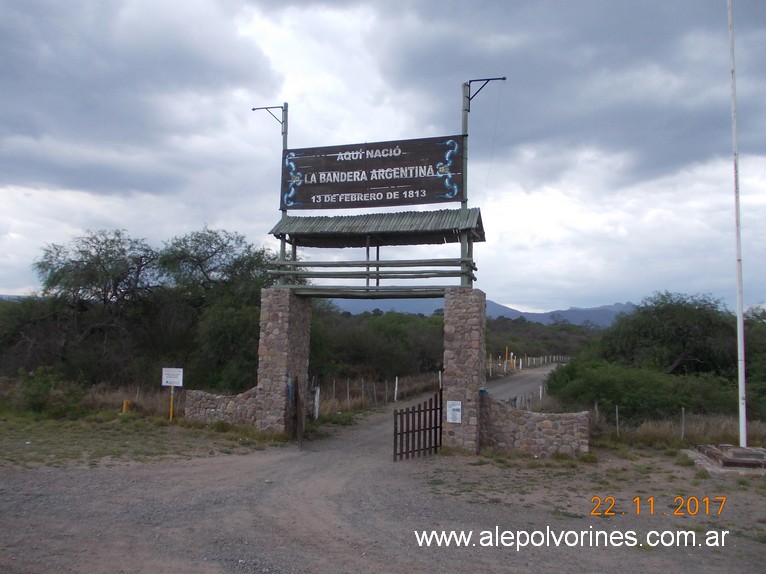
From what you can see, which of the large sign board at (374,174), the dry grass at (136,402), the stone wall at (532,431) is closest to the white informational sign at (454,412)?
the stone wall at (532,431)

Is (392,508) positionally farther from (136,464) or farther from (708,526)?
(136,464)

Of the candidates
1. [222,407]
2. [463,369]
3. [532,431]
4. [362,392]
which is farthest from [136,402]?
[532,431]

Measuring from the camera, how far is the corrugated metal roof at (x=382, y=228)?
1438 centimetres

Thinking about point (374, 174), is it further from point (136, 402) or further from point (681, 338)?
point (681, 338)

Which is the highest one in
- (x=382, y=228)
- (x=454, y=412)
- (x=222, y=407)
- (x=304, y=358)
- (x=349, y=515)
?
(x=382, y=228)

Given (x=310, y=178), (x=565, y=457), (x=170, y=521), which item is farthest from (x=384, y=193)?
(x=170, y=521)

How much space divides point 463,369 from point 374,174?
5422 mm

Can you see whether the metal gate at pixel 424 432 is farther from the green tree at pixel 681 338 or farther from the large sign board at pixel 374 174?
the green tree at pixel 681 338

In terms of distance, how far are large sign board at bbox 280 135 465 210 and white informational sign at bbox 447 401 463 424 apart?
491 cm

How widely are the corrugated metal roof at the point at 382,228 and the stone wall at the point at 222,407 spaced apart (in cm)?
441

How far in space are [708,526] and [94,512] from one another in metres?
8.52

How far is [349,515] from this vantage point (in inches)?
332

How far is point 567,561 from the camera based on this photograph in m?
6.66

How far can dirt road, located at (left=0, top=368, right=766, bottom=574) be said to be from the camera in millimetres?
6488
